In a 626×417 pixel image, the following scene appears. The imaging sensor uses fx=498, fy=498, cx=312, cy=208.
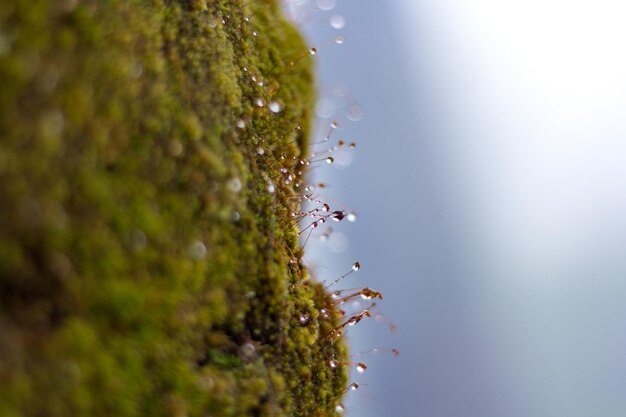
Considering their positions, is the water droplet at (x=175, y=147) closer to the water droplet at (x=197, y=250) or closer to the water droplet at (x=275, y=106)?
the water droplet at (x=197, y=250)

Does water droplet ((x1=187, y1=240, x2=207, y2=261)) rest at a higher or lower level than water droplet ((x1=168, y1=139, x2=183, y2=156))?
lower

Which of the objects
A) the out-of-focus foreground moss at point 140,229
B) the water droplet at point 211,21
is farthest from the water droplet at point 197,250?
the water droplet at point 211,21

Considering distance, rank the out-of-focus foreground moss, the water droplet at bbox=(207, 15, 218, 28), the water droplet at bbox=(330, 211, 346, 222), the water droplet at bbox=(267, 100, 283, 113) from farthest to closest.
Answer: the water droplet at bbox=(267, 100, 283, 113), the water droplet at bbox=(330, 211, 346, 222), the water droplet at bbox=(207, 15, 218, 28), the out-of-focus foreground moss

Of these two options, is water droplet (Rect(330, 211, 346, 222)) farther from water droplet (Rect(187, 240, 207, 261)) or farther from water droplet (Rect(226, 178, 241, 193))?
water droplet (Rect(187, 240, 207, 261))

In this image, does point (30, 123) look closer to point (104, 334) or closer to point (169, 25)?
point (104, 334)

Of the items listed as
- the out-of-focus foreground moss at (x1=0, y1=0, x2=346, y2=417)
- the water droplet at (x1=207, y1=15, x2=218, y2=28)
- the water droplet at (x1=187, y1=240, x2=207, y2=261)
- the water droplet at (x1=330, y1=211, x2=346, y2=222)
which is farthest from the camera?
the water droplet at (x1=330, y1=211, x2=346, y2=222)

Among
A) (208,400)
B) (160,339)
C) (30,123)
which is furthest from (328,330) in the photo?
(30,123)

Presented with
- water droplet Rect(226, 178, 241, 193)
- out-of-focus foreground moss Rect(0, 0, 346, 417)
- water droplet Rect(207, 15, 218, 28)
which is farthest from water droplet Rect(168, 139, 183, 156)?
water droplet Rect(207, 15, 218, 28)
